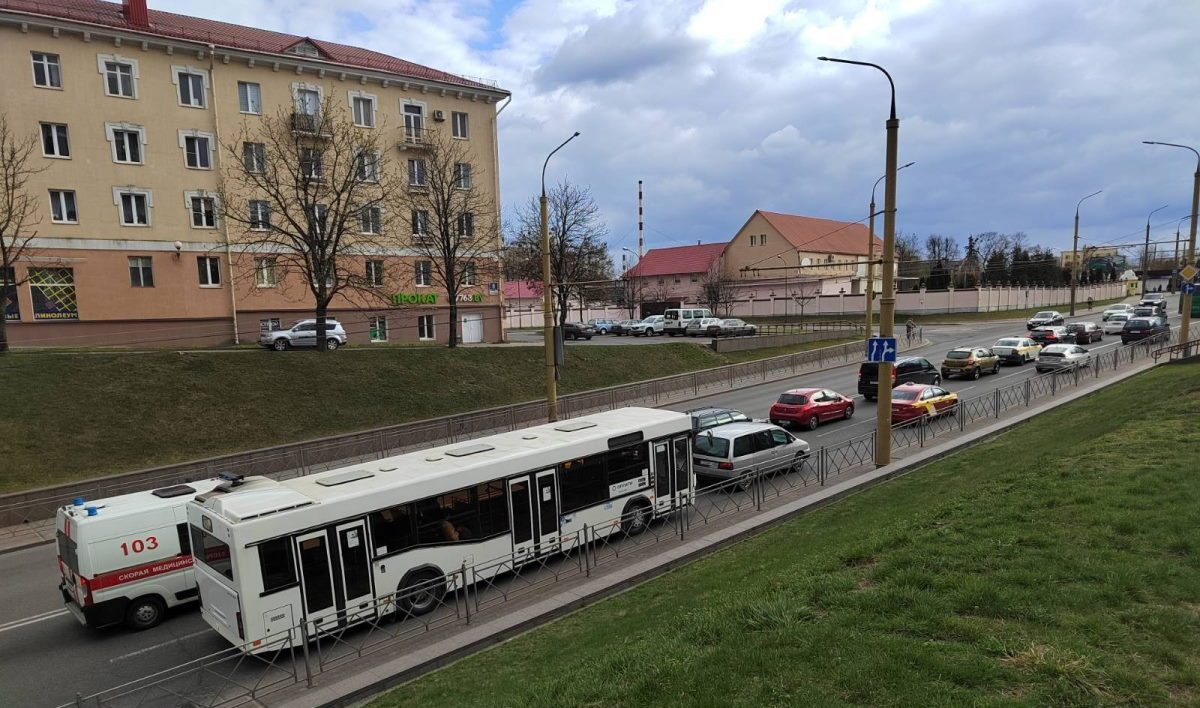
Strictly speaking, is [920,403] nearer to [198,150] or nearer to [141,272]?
[198,150]

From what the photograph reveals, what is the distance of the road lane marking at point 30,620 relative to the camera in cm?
1019

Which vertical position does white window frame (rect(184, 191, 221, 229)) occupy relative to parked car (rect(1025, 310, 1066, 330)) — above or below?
above

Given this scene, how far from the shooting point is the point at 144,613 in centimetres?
1002

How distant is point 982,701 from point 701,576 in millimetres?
5607

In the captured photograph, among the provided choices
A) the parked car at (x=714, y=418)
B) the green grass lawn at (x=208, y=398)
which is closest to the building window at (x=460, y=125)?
the green grass lawn at (x=208, y=398)

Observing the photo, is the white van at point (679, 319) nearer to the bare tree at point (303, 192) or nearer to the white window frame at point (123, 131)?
the bare tree at point (303, 192)

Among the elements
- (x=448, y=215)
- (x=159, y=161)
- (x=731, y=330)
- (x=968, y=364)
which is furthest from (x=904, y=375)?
(x=159, y=161)

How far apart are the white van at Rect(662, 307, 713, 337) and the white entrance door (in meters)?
16.6

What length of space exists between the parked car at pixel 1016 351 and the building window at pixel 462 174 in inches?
1192

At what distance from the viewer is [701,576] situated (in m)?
9.73

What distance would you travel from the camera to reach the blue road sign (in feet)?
47.5

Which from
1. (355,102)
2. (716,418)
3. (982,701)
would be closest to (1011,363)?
(716,418)

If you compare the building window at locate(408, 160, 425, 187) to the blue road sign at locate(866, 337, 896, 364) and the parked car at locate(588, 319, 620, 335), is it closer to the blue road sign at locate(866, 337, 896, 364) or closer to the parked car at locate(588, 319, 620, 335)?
the parked car at locate(588, 319, 620, 335)

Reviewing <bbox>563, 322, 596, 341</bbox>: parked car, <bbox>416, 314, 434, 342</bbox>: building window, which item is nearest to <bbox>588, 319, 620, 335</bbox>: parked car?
<bbox>563, 322, 596, 341</bbox>: parked car
